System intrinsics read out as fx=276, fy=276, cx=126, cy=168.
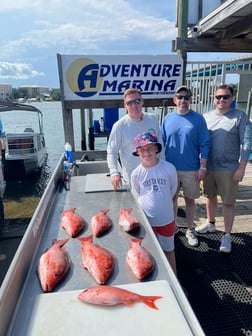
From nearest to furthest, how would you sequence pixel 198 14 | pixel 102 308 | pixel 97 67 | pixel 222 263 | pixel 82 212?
1. pixel 102 308
2. pixel 82 212
3. pixel 222 263
4. pixel 97 67
5. pixel 198 14

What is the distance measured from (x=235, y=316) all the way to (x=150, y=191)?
123 centimetres

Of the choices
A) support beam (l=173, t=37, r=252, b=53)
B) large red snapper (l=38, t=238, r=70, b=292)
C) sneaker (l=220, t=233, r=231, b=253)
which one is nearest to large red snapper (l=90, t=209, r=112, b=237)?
large red snapper (l=38, t=238, r=70, b=292)

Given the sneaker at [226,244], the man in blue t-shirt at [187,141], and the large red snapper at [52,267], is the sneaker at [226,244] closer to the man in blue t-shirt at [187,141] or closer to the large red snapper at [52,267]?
the man in blue t-shirt at [187,141]

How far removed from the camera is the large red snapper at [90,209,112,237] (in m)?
1.83

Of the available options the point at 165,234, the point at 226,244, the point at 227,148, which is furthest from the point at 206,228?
the point at 165,234

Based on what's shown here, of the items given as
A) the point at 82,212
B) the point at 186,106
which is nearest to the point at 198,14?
the point at 186,106

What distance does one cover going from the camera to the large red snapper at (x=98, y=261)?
1.40 meters

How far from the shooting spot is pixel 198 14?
472 centimetres

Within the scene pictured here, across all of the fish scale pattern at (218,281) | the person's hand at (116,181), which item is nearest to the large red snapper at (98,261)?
the person's hand at (116,181)

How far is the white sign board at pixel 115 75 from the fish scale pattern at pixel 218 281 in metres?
2.44

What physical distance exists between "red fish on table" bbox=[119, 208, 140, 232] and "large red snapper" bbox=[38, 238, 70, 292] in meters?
0.45

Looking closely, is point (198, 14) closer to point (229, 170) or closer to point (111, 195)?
point (229, 170)

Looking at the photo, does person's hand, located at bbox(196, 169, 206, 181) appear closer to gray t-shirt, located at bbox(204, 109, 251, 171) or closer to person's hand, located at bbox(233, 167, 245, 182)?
gray t-shirt, located at bbox(204, 109, 251, 171)

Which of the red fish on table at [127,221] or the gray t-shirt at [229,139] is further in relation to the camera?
the gray t-shirt at [229,139]
